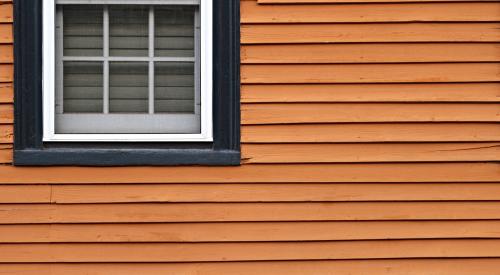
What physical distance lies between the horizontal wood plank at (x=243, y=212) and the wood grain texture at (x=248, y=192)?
0.03m

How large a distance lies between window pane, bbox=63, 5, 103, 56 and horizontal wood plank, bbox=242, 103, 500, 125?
1.00 meters

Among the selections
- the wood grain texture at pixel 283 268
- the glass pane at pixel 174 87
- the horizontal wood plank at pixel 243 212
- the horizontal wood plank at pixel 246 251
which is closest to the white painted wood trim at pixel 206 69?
the glass pane at pixel 174 87

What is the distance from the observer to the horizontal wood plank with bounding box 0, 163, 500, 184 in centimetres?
446

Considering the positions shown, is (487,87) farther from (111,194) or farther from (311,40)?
(111,194)

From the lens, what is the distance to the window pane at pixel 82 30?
4566 millimetres

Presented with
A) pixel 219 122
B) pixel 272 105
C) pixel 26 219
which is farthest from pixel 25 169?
pixel 272 105

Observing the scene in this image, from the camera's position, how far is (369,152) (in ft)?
14.8

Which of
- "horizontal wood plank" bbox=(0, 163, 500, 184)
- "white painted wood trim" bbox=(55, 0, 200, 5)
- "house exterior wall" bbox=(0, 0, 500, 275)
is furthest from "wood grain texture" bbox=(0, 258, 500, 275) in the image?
"white painted wood trim" bbox=(55, 0, 200, 5)

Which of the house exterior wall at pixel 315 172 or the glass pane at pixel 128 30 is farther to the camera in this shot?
the glass pane at pixel 128 30

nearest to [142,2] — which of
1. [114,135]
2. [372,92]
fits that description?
[114,135]

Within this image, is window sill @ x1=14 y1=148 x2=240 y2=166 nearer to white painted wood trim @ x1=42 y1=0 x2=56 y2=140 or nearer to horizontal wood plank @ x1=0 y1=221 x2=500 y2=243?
white painted wood trim @ x1=42 y1=0 x2=56 y2=140

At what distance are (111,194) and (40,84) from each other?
2.56ft

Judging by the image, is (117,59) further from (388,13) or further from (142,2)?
(388,13)

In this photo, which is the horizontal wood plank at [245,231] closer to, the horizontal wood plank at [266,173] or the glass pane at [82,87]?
the horizontal wood plank at [266,173]
